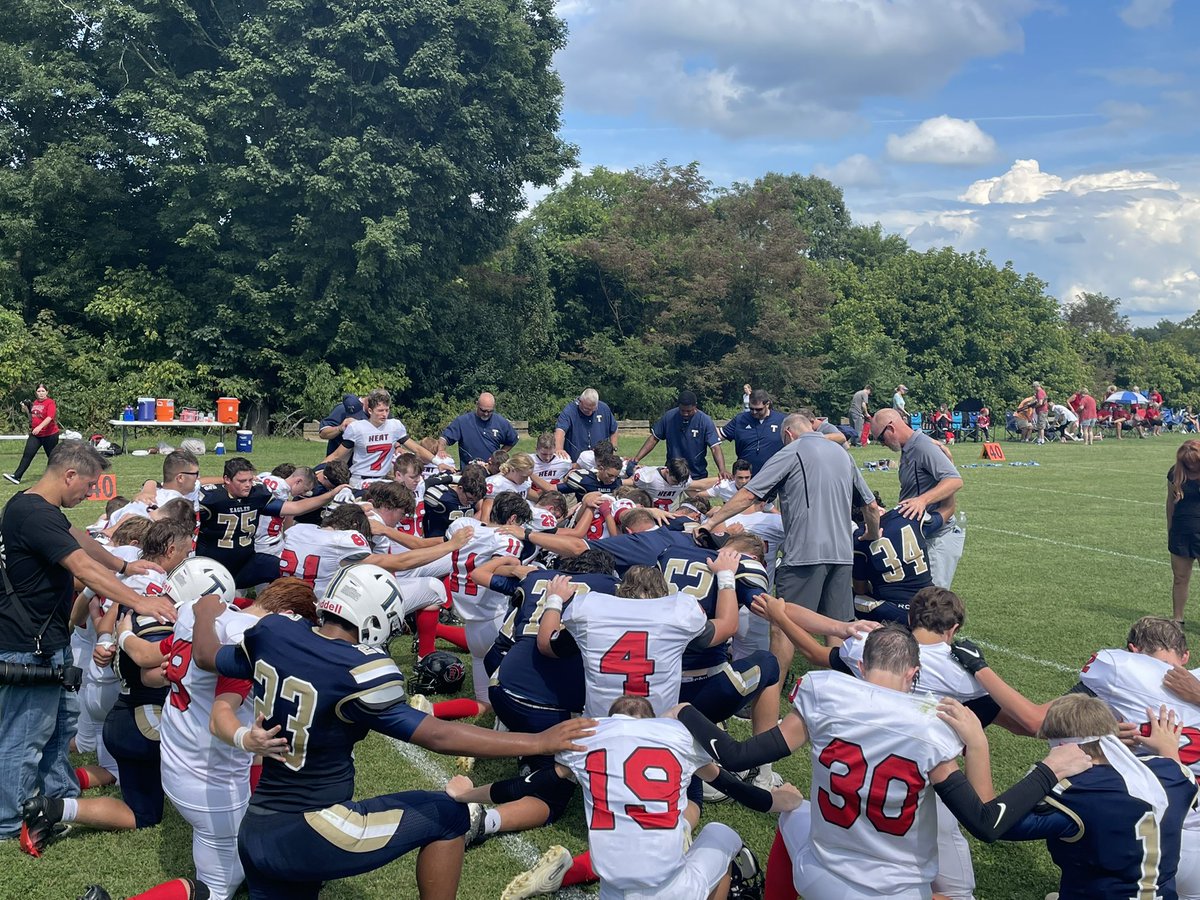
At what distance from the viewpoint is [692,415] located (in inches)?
495

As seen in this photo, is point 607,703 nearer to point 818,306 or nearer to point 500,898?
point 500,898

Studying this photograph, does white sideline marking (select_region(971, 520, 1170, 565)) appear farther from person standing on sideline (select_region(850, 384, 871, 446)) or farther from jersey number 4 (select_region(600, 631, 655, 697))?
person standing on sideline (select_region(850, 384, 871, 446))

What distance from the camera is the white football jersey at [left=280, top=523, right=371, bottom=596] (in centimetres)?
778

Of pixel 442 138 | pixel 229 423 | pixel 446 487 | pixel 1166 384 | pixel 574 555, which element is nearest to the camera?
pixel 574 555

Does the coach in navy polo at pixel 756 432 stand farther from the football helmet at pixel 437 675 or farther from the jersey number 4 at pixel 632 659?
the jersey number 4 at pixel 632 659

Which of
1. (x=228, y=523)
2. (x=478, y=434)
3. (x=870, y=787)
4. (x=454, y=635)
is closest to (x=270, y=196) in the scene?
(x=478, y=434)

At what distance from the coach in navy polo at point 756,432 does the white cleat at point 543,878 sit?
7290 mm

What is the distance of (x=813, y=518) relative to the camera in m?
7.66

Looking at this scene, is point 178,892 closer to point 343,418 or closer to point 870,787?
point 870,787

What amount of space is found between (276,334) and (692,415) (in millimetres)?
23117

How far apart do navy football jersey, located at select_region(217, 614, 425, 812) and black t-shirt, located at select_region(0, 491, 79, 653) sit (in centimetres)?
206

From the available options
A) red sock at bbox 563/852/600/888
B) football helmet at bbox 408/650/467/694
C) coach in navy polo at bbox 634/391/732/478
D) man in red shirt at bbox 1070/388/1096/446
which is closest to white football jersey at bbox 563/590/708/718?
red sock at bbox 563/852/600/888

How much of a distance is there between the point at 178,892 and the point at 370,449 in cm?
719

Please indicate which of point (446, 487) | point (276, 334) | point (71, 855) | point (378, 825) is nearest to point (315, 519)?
point (446, 487)
